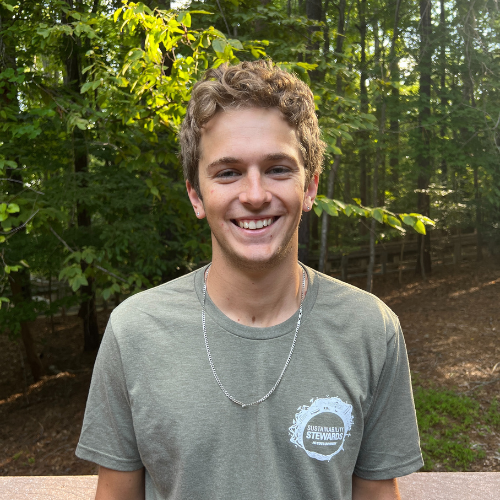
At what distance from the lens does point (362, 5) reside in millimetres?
15414

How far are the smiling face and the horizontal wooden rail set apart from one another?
3.20 feet

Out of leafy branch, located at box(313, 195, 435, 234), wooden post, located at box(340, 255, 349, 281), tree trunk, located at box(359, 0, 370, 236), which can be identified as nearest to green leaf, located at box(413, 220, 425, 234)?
leafy branch, located at box(313, 195, 435, 234)

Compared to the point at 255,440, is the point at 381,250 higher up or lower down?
lower down

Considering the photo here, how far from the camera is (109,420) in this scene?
1457 mm

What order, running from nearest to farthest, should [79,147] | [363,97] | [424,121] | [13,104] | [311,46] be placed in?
[13,104], [79,147], [311,46], [424,121], [363,97]

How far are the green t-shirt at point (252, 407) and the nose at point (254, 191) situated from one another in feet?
1.10

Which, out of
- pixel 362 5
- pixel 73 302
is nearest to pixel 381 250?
pixel 362 5

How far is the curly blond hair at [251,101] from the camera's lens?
1512mm

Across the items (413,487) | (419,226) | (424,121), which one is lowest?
(413,487)

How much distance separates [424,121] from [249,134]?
9985 millimetres

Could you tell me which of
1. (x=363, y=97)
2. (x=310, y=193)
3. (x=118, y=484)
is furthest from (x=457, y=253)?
(x=118, y=484)

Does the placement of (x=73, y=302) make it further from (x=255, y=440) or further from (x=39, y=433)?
(x=255, y=440)

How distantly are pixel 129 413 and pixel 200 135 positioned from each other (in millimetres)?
843

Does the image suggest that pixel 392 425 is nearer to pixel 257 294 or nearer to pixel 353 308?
pixel 353 308
